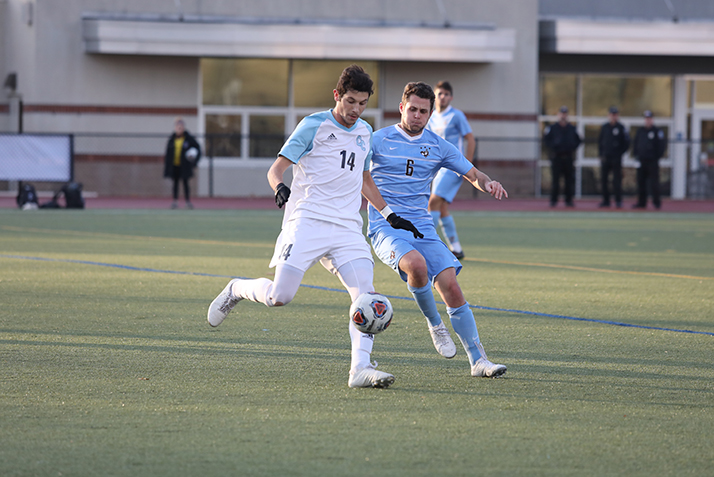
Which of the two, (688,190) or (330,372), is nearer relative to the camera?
(330,372)

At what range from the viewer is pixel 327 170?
5465 millimetres

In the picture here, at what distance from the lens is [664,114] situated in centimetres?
2906

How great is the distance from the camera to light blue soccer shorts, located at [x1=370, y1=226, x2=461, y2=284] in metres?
5.69

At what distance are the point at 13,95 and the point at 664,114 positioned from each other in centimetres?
1864

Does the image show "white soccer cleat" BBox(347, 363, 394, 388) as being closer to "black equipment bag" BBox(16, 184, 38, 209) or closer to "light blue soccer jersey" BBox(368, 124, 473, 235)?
"light blue soccer jersey" BBox(368, 124, 473, 235)

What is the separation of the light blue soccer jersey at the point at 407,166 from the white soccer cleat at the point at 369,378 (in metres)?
1.17

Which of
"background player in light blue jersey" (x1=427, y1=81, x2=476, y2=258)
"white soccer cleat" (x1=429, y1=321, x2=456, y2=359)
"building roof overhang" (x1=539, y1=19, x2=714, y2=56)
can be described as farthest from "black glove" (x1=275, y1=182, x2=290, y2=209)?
"building roof overhang" (x1=539, y1=19, x2=714, y2=56)

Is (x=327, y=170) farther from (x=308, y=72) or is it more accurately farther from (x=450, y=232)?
(x=308, y=72)

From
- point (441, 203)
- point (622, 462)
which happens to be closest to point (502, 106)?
point (441, 203)

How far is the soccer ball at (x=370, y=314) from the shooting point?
505cm

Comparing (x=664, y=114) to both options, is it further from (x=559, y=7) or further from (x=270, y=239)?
(x=270, y=239)

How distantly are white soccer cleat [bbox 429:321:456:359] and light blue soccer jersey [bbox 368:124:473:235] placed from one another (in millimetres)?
631

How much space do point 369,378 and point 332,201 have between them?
40.6 inches

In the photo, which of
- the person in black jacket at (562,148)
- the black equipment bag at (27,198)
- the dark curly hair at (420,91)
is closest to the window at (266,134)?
the black equipment bag at (27,198)
